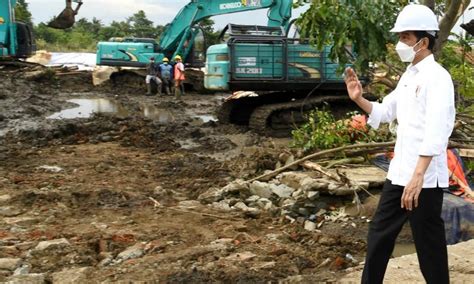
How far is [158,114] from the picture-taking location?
1614cm

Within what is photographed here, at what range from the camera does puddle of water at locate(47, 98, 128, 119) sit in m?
15.4

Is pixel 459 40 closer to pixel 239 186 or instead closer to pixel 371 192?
pixel 371 192

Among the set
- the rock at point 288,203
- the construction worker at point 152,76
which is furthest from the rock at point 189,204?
the construction worker at point 152,76

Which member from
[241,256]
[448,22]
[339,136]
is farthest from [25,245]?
[448,22]

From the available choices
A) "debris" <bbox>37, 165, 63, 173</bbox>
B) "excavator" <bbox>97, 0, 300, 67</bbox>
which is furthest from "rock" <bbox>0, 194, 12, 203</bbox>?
"excavator" <bbox>97, 0, 300, 67</bbox>

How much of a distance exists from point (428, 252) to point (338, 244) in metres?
2.15

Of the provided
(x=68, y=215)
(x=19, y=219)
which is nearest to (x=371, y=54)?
(x=68, y=215)

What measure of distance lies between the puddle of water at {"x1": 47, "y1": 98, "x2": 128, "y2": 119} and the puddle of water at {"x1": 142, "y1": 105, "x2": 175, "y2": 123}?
613 millimetres

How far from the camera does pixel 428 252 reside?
10.9ft

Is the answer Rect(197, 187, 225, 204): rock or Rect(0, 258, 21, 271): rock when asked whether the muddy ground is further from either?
Rect(197, 187, 225, 204): rock

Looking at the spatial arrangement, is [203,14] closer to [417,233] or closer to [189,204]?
[189,204]

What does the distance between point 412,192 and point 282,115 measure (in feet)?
32.7

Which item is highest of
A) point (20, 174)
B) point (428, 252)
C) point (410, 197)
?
point (410, 197)

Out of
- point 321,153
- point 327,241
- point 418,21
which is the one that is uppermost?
point 418,21
